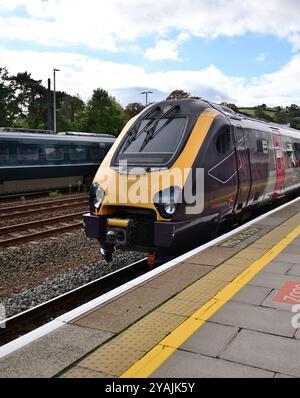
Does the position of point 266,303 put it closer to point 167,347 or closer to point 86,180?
point 167,347

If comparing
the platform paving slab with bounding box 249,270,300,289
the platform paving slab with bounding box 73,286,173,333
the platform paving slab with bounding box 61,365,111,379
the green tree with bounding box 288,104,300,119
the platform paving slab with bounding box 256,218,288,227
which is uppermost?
the green tree with bounding box 288,104,300,119

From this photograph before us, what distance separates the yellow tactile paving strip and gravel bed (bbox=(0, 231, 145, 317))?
2.82m

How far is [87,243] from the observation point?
9977 mm

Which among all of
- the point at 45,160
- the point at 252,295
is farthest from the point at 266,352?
the point at 45,160

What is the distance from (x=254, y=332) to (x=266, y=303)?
2.46 feet

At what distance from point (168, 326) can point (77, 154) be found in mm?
19535

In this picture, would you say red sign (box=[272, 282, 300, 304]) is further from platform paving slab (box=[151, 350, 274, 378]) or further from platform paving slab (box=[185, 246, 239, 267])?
platform paving slab (box=[151, 350, 274, 378])

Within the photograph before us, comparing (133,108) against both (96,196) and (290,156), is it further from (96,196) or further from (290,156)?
(96,196)

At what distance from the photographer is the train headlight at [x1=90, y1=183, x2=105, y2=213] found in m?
7.12

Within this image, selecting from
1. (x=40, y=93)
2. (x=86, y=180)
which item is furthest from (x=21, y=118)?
(x=86, y=180)

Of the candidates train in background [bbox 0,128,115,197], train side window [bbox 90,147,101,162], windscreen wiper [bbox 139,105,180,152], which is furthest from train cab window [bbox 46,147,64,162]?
windscreen wiper [bbox 139,105,180,152]

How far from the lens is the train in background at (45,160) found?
1889cm

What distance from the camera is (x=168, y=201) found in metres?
6.47

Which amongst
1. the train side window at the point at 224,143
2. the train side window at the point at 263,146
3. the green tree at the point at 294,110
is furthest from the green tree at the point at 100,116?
the green tree at the point at 294,110
